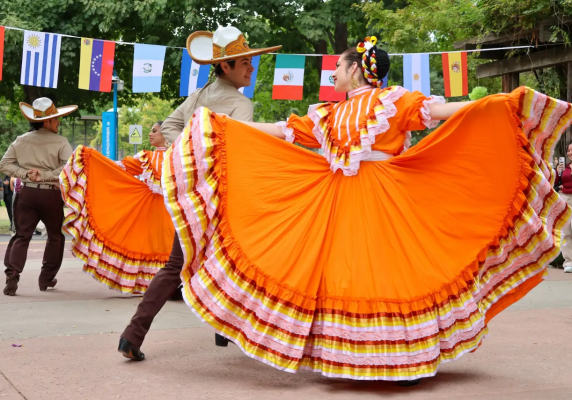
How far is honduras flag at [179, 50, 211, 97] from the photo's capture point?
15.5 meters

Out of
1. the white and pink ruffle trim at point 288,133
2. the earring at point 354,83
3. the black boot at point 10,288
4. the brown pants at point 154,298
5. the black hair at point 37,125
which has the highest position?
the earring at point 354,83

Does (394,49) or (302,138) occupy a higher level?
(394,49)

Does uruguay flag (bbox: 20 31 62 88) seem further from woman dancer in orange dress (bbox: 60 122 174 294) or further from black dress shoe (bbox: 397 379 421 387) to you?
black dress shoe (bbox: 397 379 421 387)

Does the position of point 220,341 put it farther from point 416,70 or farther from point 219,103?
point 416,70

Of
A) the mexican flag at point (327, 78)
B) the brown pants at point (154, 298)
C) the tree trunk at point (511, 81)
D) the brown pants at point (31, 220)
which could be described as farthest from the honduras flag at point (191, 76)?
the brown pants at point (154, 298)

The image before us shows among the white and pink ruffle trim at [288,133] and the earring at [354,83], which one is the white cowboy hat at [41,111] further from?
the earring at [354,83]

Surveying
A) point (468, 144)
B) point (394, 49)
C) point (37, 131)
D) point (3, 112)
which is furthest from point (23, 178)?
point (3, 112)

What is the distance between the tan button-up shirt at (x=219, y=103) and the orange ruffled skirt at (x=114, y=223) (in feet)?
8.16

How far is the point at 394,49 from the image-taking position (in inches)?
Answer: 794

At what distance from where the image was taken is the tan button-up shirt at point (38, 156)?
8.16m

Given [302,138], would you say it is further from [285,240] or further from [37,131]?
[37,131]

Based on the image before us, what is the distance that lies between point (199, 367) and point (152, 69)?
10.6 metres

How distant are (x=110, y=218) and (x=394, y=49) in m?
13.4

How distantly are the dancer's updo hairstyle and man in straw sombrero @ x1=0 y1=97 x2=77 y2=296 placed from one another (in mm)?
4456
